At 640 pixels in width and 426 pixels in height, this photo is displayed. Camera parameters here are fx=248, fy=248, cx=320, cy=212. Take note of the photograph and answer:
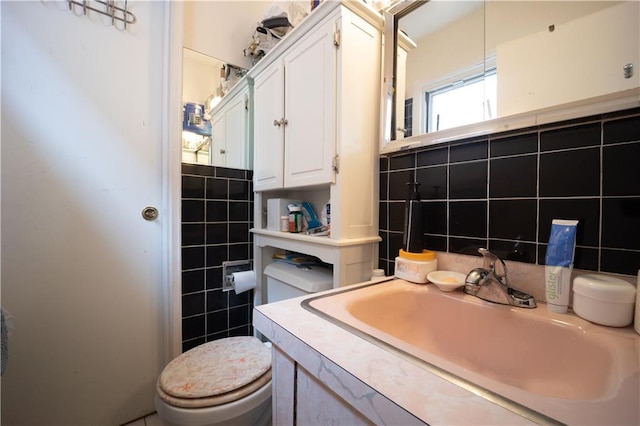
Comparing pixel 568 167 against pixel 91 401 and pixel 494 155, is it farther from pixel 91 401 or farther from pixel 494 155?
pixel 91 401

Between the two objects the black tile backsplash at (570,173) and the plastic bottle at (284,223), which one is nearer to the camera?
the black tile backsplash at (570,173)

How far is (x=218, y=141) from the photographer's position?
143 cm

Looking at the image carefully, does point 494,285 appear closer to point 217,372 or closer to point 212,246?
point 217,372

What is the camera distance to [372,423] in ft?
1.16

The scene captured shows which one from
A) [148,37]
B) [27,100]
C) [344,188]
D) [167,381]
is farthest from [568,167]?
[27,100]

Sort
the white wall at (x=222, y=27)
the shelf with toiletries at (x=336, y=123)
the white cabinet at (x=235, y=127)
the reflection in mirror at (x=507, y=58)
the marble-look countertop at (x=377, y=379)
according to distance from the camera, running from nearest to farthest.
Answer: the marble-look countertop at (x=377, y=379) → the reflection in mirror at (x=507, y=58) → the shelf with toiletries at (x=336, y=123) → the white wall at (x=222, y=27) → the white cabinet at (x=235, y=127)

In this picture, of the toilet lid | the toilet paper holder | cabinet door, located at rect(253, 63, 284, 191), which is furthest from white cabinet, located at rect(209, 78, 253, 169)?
the toilet lid

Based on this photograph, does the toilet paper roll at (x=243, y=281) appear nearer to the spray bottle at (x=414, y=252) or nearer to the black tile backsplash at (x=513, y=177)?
the spray bottle at (x=414, y=252)

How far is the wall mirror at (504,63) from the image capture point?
59 centimetres

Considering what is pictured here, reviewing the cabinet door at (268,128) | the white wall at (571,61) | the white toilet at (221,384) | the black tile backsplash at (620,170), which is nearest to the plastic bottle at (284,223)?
the cabinet door at (268,128)

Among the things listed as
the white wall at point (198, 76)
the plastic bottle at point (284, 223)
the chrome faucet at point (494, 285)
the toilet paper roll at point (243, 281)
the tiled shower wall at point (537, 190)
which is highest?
the white wall at point (198, 76)

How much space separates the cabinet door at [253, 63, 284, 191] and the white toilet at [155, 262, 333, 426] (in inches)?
22.5

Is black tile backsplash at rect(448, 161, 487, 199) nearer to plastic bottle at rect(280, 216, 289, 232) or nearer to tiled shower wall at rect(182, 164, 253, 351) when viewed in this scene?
plastic bottle at rect(280, 216, 289, 232)

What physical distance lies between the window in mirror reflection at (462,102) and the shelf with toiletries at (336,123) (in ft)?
0.75
